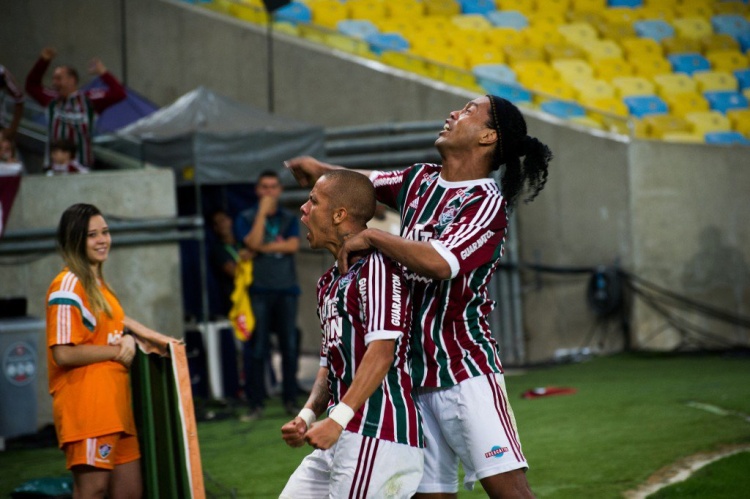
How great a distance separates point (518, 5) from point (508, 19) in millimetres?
613

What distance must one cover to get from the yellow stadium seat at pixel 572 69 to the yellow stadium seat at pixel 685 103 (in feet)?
4.22

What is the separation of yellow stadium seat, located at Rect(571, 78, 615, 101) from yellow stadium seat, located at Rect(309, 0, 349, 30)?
3845 millimetres

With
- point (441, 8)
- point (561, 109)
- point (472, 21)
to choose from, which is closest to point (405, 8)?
point (441, 8)

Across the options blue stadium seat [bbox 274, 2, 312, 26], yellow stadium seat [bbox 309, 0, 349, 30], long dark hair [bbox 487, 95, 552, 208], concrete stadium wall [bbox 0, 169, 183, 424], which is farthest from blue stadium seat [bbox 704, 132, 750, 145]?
long dark hair [bbox 487, 95, 552, 208]

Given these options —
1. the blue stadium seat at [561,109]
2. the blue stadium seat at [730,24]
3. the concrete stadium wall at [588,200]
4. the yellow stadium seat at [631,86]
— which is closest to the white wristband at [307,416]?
the concrete stadium wall at [588,200]

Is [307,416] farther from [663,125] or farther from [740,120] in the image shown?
[740,120]

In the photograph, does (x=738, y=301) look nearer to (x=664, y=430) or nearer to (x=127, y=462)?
(x=664, y=430)

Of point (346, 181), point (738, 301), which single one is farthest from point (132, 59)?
point (346, 181)

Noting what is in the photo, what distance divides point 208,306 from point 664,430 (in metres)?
5.10

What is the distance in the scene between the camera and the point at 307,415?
3617mm

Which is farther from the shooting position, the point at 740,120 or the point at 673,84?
the point at 673,84

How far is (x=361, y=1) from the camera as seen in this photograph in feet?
57.4

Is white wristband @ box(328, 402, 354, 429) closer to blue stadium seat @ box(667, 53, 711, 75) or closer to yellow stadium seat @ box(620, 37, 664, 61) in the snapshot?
yellow stadium seat @ box(620, 37, 664, 61)

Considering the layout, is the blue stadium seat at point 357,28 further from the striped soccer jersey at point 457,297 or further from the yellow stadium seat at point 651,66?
the striped soccer jersey at point 457,297
